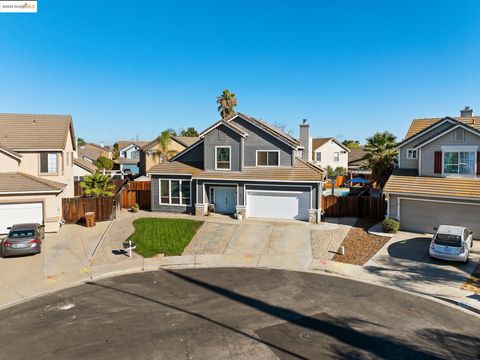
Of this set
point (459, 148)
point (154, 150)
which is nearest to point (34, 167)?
point (154, 150)

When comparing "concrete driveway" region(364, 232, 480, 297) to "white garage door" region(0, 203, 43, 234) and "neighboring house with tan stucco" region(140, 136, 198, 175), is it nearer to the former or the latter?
"white garage door" region(0, 203, 43, 234)

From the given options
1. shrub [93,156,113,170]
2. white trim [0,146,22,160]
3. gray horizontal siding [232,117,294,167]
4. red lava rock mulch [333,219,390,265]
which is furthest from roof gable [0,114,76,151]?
shrub [93,156,113,170]

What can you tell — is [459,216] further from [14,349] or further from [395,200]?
[14,349]

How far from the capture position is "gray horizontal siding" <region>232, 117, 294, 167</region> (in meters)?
28.5

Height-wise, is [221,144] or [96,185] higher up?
[221,144]

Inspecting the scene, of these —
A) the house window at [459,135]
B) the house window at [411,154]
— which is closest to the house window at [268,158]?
the house window at [411,154]

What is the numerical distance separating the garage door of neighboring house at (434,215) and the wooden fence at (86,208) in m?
22.0

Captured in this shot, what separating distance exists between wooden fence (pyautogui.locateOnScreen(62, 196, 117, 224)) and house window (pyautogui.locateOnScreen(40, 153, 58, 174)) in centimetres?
365

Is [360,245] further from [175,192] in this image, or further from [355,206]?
[175,192]

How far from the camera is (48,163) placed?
2916cm

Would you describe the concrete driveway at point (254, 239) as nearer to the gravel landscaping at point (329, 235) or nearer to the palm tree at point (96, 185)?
the gravel landscaping at point (329, 235)

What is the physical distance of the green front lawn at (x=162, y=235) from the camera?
22.0 m

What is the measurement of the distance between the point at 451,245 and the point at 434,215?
5164mm

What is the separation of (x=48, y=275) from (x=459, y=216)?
24.2 meters
